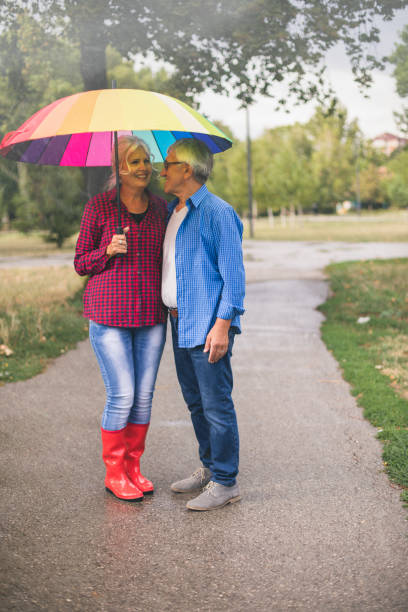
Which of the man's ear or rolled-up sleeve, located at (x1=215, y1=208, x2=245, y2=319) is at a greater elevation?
the man's ear

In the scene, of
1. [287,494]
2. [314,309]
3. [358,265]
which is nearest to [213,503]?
[287,494]

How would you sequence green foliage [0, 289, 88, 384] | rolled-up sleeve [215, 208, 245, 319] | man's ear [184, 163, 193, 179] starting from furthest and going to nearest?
green foliage [0, 289, 88, 384], man's ear [184, 163, 193, 179], rolled-up sleeve [215, 208, 245, 319]

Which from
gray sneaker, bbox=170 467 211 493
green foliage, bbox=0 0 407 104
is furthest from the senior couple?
green foliage, bbox=0 0 407 104

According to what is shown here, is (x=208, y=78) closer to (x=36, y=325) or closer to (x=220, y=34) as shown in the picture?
(x=220, y=34)

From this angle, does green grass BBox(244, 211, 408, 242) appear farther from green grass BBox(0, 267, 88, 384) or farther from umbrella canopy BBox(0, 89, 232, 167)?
umbrella canopy BBox(0, 89, 232, 167)

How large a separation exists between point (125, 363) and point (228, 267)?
77cm

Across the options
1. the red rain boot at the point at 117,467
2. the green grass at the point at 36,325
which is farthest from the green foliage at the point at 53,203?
the red rain boot at the point at 117,467

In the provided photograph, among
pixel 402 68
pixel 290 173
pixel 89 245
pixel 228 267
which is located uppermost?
pixel 402 68

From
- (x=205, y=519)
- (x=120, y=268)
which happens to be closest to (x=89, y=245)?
(x=120, y=268)

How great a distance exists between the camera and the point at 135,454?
3.79 metres

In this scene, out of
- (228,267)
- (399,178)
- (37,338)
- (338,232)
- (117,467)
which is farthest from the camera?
(399,178)

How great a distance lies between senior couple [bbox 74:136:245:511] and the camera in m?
3.35

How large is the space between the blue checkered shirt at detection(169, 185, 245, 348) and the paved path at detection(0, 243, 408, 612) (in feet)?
3.25

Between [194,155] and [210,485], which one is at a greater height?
[194,155]
